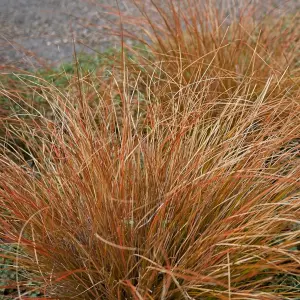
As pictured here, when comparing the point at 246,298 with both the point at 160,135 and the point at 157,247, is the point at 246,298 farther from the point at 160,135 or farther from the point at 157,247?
the point at 160,135

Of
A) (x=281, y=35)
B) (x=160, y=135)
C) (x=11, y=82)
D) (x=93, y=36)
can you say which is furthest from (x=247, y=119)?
(x=93, y=36)

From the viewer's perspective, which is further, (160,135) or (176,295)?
(160,135)

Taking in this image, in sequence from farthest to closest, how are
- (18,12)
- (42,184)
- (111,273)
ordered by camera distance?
(18,12) < (42,184) < (111,273)

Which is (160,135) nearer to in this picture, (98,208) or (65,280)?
(98,208)

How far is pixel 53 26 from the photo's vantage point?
513 centimetres

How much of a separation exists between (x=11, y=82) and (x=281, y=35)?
1697 millimetres

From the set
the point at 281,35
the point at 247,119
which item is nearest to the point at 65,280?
the point at 247,119

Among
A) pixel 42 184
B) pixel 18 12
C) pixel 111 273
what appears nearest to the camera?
pixel 111 273

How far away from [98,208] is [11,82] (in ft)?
5.71

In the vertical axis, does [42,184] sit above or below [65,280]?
above

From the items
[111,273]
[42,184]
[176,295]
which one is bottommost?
[176,295]

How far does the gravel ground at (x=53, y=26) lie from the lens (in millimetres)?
4617

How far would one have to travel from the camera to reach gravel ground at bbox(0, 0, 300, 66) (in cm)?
462

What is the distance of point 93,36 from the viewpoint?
483cm
